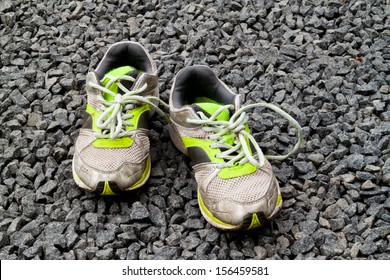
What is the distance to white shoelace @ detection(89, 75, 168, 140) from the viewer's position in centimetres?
184

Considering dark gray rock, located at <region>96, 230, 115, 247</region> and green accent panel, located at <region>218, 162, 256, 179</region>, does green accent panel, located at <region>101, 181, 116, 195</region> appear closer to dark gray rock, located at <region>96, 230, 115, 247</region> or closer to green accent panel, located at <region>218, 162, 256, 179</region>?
dark gray rock, located at <region>96, 230, 115, 247</region>

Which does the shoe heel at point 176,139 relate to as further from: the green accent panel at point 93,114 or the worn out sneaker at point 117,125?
the green accent panel at point 93,114

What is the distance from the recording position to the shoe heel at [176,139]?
6.42ft

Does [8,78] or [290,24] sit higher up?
[290,24]

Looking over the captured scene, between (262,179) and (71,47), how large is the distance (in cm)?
114

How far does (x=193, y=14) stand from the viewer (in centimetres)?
262

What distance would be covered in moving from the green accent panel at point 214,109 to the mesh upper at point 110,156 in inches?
9.3

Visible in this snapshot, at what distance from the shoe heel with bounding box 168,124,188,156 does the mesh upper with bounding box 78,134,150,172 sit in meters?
0.14

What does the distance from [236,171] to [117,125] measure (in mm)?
397

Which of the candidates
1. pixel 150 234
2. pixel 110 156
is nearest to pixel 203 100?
pixel 110 156

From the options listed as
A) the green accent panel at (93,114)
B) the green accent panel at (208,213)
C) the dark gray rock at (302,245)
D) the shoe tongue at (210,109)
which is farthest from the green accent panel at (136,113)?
the dark gray rock at (302,245)

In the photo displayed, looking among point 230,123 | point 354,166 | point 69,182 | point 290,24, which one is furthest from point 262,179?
point 290,24

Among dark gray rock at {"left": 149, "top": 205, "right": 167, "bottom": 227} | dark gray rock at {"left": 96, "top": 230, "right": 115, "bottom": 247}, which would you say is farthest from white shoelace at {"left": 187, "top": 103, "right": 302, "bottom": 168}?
dark gray rock at {"left": 96, "top": 230, "right": 115, "bottom": 247}

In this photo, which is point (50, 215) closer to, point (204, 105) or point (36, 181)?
point (36, 181)
